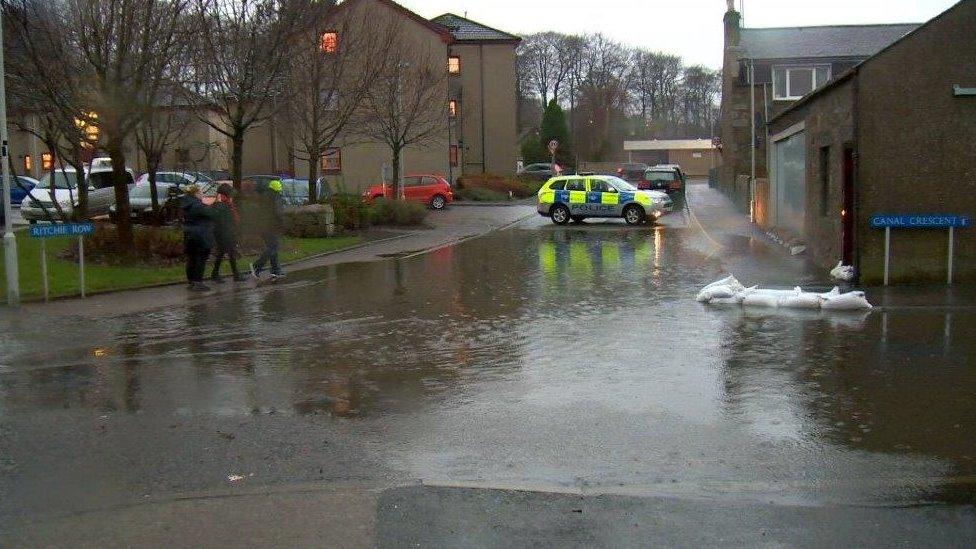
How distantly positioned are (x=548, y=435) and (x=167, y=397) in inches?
136

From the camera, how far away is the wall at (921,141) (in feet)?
48.8

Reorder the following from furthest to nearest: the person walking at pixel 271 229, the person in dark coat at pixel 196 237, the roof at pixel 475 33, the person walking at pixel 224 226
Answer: the roof at pixel 475 33
the person walking at pixel 271 229
the person walking at pixel 224 226
the person in dark coat at pixel 196 237

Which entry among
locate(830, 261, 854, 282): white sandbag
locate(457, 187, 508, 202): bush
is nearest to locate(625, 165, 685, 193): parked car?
locate(457, 187, 508, 202): bush

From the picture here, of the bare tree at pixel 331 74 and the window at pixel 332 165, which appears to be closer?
the bare tree at pixel 331 74

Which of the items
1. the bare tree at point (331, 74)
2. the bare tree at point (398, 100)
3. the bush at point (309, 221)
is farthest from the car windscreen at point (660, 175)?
the bush at point (309, 221)

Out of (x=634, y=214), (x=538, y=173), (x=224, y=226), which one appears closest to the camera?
(x=224, y=226)

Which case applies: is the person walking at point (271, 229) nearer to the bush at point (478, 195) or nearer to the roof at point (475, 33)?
the bush at point (478, 195)

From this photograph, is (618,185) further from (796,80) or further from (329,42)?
(796,80)

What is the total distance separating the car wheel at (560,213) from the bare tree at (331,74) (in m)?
6.85

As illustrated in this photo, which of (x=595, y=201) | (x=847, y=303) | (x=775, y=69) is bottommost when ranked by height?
(x=847, y=303)

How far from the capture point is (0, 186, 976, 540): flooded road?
20.4 feet

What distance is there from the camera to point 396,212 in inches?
1193

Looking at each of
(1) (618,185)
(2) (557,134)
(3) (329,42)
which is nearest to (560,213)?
(1) (618,185)

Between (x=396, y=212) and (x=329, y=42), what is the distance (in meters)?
5.41
